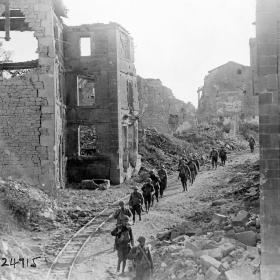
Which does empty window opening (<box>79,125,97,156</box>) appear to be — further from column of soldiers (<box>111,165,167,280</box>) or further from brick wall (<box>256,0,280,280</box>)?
brick wall (<box>256,0,280,280</box>)

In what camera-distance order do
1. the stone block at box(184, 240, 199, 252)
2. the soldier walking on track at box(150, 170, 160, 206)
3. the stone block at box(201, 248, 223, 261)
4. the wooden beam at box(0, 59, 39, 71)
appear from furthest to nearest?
the wooden beam at box(0, 59, 39, 71), the soldier walking on track at box(150, 170, 160, 206), the stone block at box(184, 240, 199, 252), the stone block at box(201, 248, 223, 261)

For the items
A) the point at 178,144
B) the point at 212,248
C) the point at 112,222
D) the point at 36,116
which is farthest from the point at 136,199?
the point at 178,144

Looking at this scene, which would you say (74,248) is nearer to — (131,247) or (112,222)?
(131,247)

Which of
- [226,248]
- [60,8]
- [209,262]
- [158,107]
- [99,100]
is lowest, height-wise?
[209,262]

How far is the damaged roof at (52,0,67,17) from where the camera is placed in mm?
20642

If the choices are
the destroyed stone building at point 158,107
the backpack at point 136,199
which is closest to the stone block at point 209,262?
the backpack at point 136,199

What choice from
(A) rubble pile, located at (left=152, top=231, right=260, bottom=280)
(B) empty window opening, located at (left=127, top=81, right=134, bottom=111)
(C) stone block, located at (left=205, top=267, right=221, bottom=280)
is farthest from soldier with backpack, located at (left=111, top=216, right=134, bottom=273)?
(B) empty window opening, located at (left=127, top=81, right=134, bottom=111)

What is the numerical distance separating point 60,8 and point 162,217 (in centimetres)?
1102

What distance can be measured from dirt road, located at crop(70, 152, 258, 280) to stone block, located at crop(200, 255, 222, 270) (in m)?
1.94

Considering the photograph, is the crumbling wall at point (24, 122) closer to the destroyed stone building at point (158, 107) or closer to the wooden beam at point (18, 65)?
the wooden beam at point (18, 65)

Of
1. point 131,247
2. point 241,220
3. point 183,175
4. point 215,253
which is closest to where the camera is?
point 215,253

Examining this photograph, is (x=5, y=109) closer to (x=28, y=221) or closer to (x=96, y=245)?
(x=28, y=221)

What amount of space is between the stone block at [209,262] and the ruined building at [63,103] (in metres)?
11.5

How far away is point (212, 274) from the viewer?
339 inches
